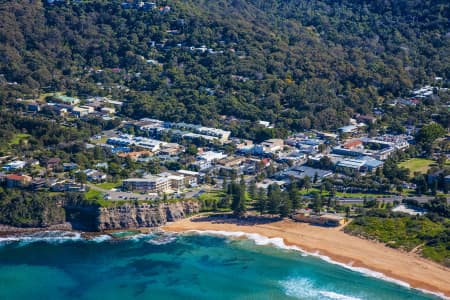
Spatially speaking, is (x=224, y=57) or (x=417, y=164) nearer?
(x=417, y=164)

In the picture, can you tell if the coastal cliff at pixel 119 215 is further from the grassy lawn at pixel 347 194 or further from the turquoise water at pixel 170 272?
the grassy lawn at pixel 347 194

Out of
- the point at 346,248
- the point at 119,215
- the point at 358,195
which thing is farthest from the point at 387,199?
the point at 119,215

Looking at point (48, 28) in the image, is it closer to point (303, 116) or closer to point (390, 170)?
point (303, 116)

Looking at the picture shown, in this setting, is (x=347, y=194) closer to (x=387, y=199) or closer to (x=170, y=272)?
(x=387, y=199)

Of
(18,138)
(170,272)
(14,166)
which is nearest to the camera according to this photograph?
→ (170,272)

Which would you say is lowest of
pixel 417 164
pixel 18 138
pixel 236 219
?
pixel 236 219

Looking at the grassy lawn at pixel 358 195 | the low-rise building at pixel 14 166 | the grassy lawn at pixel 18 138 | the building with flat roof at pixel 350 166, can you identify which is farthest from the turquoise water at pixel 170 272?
the grassy lawn at pixel 18 138

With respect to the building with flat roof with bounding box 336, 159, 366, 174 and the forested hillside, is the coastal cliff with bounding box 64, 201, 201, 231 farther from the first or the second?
the forested hillside

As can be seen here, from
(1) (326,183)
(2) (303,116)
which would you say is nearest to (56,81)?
(2) (303,116)
